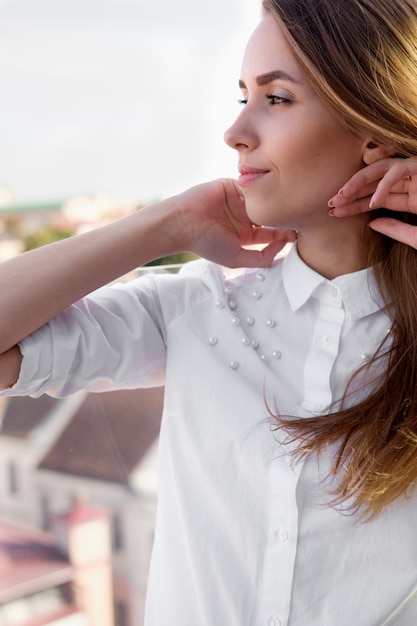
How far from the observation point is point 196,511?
1.21m

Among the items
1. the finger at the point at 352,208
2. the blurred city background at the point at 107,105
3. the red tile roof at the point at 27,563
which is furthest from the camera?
the blurred city background at the point at 107,105

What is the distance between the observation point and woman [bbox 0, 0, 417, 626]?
3.80ft

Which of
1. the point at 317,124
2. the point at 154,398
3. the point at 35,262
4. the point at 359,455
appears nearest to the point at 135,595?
the point at 154,398

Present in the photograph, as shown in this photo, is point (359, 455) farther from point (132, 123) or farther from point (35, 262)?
point (132, 123)

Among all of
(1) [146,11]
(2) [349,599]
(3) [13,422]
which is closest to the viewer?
(2) [349,599]

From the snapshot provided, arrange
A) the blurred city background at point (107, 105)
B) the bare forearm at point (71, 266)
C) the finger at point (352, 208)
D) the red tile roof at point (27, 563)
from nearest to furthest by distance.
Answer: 1. the bare forearm at point (71, 266)
2. the finger at point (352, 208)
3. the red tile roof at point (27, 563)
4. the blurred city background at point (107, 105)

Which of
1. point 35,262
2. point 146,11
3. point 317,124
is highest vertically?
point 146,11

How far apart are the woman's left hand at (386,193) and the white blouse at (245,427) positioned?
104 millimetres

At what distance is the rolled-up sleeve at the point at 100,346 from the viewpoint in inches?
45.6

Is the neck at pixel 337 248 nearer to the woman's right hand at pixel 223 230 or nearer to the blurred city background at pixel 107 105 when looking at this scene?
the woman's right hand at pixel 223 230

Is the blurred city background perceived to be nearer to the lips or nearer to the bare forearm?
the bare forearm

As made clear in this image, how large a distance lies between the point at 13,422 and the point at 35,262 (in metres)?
0.47

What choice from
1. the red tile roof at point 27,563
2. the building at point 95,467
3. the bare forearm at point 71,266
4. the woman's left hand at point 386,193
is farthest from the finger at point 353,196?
the red tile roof at point 27,563

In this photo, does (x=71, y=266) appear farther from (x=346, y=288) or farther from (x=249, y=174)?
(x=346, y=288)
